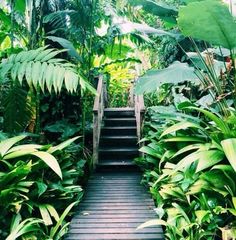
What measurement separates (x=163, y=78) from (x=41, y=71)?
1.36 metres

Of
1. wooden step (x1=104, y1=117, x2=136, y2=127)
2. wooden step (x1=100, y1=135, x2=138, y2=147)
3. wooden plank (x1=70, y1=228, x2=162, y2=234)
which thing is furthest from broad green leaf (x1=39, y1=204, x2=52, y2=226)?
wooden step (x1=104, y1=117, x2=136, y2=127)

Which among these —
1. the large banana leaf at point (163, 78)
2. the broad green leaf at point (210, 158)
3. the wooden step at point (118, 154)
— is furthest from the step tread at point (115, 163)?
the broad green leaf at point (210, 158)

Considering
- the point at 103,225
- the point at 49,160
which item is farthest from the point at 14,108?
the point at 103,225

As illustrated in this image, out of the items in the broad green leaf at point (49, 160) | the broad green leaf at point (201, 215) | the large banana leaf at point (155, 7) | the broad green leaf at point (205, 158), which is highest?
the large banana leaf at point (155, 7)

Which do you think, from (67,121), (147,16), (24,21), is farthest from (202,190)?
(147,16)

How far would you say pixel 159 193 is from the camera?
146 inches

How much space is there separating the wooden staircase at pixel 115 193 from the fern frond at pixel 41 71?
139 cm

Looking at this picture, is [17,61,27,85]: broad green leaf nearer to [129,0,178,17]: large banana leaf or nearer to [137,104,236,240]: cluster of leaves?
[129,0,178,17]: large banana leaf

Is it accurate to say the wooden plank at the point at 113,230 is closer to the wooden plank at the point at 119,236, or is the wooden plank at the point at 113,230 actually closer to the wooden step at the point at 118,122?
the wooden plank at the point at 119,236

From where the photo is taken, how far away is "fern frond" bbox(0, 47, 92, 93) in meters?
3.45

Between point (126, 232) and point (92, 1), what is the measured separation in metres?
3.89

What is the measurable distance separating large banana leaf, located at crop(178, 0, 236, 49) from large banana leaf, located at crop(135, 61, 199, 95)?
2.74 ft

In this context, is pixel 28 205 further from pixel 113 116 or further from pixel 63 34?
pixel 113 116

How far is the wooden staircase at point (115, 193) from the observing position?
10.6 ft
